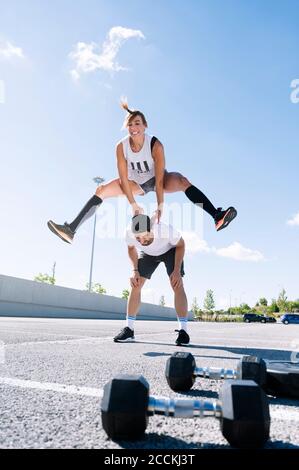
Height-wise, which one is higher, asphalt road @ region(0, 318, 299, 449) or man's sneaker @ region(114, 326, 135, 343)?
man's sneaker @ region(114, 326, 135, 343)

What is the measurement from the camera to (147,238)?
3896mm

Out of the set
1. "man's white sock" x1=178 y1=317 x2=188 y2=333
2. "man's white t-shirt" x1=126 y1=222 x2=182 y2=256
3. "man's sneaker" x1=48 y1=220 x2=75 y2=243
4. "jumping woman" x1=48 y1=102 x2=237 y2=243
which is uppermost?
"jumping woman" x1=48 y1=102 x2=237 y2=243

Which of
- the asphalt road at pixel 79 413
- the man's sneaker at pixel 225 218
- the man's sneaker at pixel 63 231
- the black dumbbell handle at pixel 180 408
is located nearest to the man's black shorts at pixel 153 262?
the man's sneaker at pixel 225 218

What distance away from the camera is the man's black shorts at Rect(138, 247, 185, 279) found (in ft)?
13.5

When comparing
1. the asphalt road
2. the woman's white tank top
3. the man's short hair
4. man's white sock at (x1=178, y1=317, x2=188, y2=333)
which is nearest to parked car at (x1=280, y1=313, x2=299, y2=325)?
man's white sock at (x1=178, y1=317, x2=188, y2=333)

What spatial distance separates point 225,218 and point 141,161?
110 cm

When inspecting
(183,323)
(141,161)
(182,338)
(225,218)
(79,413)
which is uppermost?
(141,161)

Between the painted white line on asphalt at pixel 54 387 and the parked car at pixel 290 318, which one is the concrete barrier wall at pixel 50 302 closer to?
the painted white line on asphalt at pixel 54 387

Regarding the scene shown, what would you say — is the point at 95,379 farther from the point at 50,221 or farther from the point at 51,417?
the point at 50,221

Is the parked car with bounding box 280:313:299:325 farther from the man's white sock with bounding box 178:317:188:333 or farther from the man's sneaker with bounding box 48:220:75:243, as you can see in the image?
the man's sneaker with bounding box 48:220:75:243

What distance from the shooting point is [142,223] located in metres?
3.73

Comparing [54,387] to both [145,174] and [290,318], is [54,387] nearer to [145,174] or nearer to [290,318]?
[145,174]

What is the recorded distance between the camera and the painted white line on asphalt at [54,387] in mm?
1425

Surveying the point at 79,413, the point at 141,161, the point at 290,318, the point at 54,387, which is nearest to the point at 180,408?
the point at 79,413
